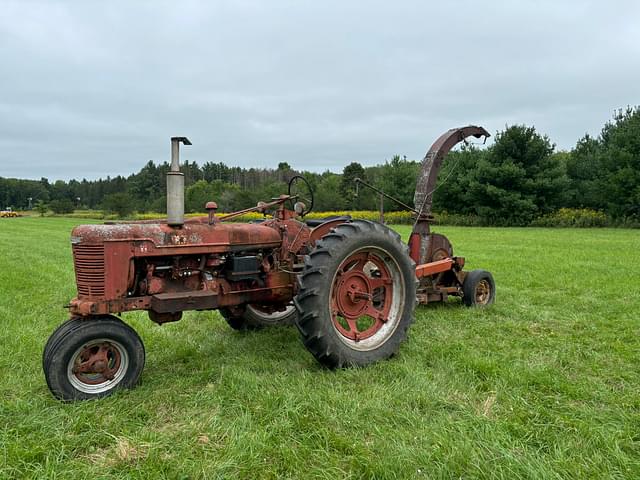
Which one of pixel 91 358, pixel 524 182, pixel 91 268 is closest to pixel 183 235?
pixel 91 268

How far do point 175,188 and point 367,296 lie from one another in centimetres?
199

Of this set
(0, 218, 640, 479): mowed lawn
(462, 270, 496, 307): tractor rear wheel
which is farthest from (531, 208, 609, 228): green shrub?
(0, 218, 640, 479): mowed lawn

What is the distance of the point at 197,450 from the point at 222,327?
120 inches

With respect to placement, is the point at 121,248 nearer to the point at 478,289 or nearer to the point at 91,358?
the point at 91,358

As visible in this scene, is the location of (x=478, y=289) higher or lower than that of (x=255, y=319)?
higher

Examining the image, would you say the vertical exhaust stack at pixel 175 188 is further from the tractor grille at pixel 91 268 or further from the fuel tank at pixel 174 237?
the tractor grille at pixel 91 268

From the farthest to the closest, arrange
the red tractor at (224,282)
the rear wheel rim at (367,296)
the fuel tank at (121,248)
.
A: the rear wheel rim at (367,296), the fuel tank at (121,248), the red tractor at (224,282)

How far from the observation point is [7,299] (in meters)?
7.03

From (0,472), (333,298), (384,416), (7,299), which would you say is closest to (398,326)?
(333,298)

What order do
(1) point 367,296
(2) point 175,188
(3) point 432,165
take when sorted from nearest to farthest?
1. (2) point 175,188
2. (1) point 367,296
3. (3) point 432,165

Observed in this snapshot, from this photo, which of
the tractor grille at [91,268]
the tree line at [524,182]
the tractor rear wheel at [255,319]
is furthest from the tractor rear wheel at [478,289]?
the tree line at [524,182]

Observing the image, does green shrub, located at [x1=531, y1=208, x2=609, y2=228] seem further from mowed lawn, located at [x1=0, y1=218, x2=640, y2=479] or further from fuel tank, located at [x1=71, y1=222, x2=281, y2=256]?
fuel tank, located at [x1=71, y1=222, x2=281, y2=256]

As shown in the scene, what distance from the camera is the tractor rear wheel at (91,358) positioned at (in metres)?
3.37

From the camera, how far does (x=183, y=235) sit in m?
4.00
